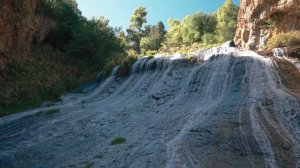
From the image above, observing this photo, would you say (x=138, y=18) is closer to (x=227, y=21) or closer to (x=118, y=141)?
(x=227, y=21)

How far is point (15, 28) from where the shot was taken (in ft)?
74.6

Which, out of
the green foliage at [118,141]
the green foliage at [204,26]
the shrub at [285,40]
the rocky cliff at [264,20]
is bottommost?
the green foliage at [118,141]

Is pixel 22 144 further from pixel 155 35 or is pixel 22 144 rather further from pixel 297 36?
pixel 155 35

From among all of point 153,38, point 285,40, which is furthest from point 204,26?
point 285,40

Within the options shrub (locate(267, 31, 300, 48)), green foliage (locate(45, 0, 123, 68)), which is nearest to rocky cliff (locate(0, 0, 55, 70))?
green foliage (locate(45, 0, 123, 68))

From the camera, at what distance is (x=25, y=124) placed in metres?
14.6

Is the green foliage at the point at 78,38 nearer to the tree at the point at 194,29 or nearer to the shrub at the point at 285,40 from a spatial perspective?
the shrub at the point at 285,40

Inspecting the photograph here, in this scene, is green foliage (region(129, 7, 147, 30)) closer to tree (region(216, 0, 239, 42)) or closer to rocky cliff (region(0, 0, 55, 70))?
tree (region(216, 0, 239, 42))

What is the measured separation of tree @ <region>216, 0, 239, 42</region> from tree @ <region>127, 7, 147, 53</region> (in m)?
17.6

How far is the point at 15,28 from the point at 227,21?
123 ft

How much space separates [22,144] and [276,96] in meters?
8.91

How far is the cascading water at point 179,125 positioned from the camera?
9758mm

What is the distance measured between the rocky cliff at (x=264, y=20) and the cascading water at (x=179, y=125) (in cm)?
567

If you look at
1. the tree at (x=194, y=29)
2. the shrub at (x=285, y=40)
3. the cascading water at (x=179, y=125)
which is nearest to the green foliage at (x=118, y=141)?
the cascading water at (x=179, y=125)
